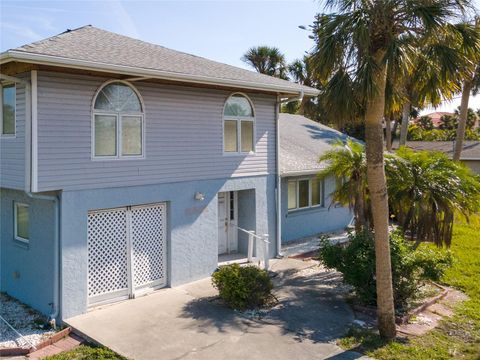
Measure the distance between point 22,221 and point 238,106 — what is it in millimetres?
6239

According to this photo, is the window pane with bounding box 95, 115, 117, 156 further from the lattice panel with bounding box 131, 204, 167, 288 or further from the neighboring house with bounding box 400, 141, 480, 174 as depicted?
the neighboring house with bounding box 400, 141, 480, 174

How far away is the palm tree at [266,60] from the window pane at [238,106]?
1837cm

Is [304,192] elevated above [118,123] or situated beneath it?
situated beneath

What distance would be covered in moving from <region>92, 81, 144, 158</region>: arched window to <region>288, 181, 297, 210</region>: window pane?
7.32m

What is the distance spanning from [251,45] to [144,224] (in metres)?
22.3

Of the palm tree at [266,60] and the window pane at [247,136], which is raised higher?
the palm tree at [266,60]

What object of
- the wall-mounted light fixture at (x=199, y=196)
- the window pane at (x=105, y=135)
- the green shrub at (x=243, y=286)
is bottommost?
the green shrub at (x=243, y=286)

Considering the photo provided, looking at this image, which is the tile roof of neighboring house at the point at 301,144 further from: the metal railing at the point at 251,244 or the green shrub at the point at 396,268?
the green shrub at the point at 396,268

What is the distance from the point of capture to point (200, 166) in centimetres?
1144

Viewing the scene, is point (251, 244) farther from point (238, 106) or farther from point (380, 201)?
point (380, 201)

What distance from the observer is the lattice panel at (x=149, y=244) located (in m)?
10.3

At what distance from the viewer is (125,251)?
10047 mm

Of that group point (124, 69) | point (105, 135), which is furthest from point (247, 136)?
point (124, 69)

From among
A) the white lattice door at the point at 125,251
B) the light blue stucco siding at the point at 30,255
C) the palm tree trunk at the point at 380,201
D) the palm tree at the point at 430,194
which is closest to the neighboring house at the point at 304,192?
the palm tree at the point at 430,194
